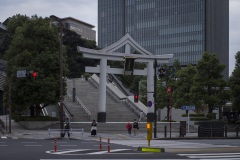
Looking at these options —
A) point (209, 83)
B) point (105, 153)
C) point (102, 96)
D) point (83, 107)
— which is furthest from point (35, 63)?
point (105, 153)

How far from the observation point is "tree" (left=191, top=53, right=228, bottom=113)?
51.9 metres

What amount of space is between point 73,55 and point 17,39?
5314cm

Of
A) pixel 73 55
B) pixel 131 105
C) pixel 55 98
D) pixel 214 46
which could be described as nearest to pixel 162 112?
pixel 131 105

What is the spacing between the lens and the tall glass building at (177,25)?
134 metres

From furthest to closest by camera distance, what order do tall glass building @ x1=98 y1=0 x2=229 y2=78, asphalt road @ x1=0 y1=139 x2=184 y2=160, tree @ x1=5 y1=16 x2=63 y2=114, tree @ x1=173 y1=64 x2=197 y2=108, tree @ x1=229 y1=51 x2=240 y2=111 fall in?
tall glass building @ x1=98 y1=0 x2=229 y2=78 < tree @ x1=173 y1=64 x2=197 y2=108 < tree @ x1=229 y1=51 x2=240 y2=111 < tree @ x1=5 y1=16 x2=63 y2=114 < asphalt road @ x1=0 y1=139 x2=184 y2=160

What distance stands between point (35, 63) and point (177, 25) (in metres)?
101

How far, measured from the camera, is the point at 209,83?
5225 cm

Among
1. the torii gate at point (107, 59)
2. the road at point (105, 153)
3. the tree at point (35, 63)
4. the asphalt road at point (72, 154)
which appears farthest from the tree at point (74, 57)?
the asphalt road at point (72, 154)

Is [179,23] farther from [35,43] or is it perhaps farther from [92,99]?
[35,43]

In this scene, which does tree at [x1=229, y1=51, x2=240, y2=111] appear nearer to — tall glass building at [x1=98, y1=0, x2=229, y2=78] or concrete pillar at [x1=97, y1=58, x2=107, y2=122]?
concrete pillar at [x1=97, y1=58, x2=107, y2=122]

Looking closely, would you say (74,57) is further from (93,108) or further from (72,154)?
(72,154)

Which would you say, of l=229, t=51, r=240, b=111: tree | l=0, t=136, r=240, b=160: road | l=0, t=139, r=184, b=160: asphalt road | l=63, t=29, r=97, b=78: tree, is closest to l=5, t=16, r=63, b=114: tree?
l=0, t=136, r=240, b=160: road

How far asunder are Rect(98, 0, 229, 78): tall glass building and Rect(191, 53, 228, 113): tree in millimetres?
79306

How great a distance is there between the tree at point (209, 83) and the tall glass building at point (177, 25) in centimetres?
7931
